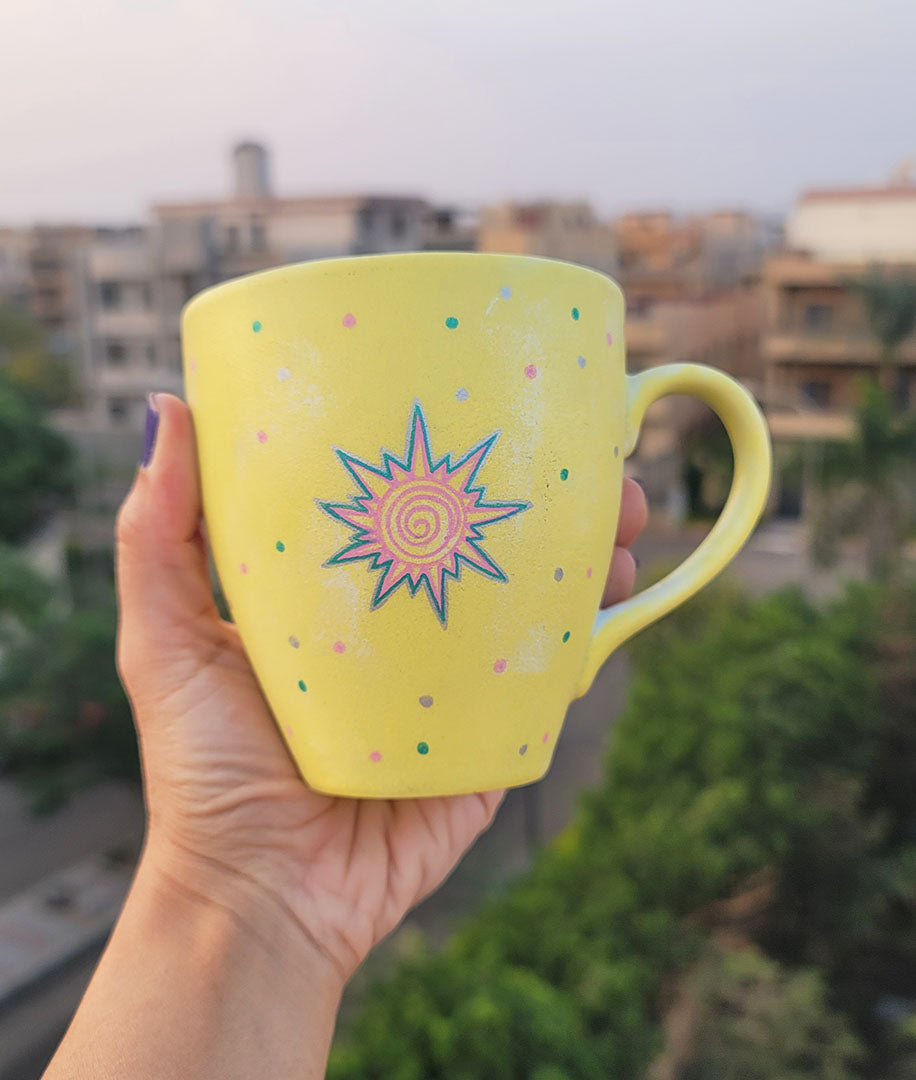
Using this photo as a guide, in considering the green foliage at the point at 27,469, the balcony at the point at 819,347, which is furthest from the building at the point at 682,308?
the green foliage at the point at 27,469

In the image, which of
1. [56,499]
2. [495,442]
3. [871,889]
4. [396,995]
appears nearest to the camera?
[495,442]

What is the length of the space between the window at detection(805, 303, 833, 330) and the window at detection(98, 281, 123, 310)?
18.1 feet

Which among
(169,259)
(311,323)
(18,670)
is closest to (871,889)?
(311,323)

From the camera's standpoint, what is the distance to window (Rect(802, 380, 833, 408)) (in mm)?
7324

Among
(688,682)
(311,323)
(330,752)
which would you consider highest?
(311,323)

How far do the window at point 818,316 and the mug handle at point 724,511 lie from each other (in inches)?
284

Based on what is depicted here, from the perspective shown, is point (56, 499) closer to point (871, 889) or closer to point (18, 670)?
point (18, 670)

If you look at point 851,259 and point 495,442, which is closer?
point 495,442

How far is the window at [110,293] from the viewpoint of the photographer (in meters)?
7.98

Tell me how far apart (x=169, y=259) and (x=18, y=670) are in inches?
148

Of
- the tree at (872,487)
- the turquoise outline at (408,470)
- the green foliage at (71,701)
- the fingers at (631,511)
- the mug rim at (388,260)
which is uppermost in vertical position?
the mug rim at (388,260)

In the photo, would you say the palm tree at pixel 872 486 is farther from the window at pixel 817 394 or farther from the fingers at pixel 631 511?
the fingers at pixel 631 511

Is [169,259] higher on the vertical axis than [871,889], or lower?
higher

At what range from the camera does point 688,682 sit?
160 inches
